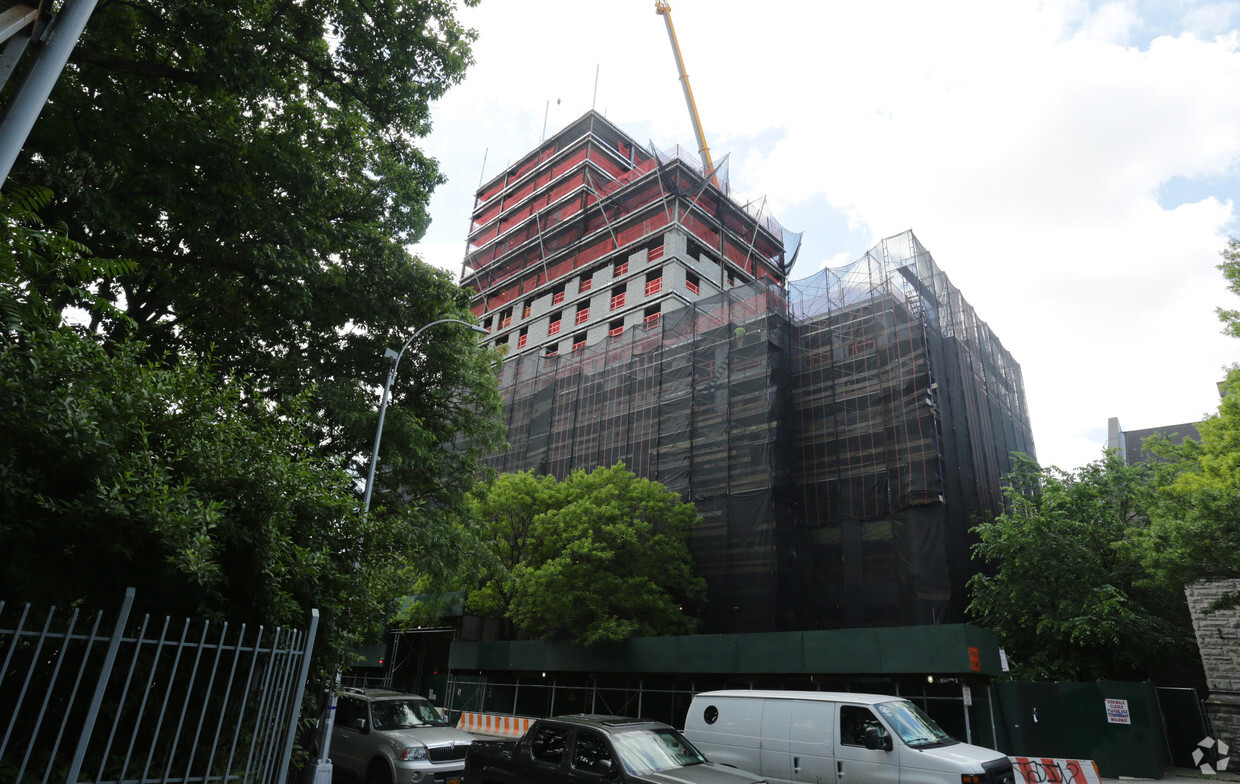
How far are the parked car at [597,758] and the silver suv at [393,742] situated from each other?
61.8 inches

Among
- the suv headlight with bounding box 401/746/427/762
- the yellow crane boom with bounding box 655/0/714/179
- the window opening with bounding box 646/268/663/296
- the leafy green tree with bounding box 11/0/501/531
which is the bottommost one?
the suv headlight with bounding box 401/746/427/762

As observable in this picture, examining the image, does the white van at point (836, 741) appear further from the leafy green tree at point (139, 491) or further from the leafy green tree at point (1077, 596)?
the leafy green tree at point (1077, 596)

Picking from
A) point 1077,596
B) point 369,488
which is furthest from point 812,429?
point 369,488

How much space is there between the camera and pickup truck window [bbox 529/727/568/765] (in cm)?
872

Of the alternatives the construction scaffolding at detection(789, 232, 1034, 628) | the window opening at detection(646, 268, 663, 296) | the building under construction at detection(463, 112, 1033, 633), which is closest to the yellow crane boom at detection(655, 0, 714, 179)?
the window opening at detection(646, 268, 663, 296)

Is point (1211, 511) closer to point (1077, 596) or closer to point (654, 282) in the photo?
point (1077, 596)

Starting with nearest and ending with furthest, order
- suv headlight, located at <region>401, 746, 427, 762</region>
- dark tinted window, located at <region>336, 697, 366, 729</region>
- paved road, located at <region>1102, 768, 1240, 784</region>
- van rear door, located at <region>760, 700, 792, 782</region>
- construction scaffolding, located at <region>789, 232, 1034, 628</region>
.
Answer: suv headlight, located at <region>401, 746, 427, 762</region> < van rear door, located at <region>760, 700, 792, 782</region> < dark tinted window, located at <region>336, 697, 366, 729</region> < paved road, located at <region>1102, 768, 1240, 784</region> < construction scaffolding, located at <region>789, 232, 1034, 628</region>

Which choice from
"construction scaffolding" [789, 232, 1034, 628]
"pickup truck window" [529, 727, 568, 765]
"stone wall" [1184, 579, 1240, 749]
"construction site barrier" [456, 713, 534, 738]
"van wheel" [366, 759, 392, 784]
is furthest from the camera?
"construction scaffolding" [789, 232, 1034, 628]

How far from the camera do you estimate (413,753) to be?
35.6 ft

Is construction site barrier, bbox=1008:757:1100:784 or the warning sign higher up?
the warning sign

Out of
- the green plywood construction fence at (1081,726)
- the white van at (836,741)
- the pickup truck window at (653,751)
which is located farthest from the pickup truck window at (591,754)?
the green plywood construction fence at (1081,726)

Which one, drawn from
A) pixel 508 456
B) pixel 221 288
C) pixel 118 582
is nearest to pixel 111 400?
pixel 118 582

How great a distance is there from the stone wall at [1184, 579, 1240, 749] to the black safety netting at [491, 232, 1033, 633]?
268 inches

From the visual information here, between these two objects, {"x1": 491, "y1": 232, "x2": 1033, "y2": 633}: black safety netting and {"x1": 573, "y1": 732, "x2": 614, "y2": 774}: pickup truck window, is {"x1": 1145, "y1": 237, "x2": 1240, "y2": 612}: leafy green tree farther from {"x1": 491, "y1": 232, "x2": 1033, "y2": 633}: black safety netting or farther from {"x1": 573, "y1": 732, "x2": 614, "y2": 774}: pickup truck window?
{"x1": 573, "y1": 732, "x2": 614, "y2": 774}: pickup truck window
